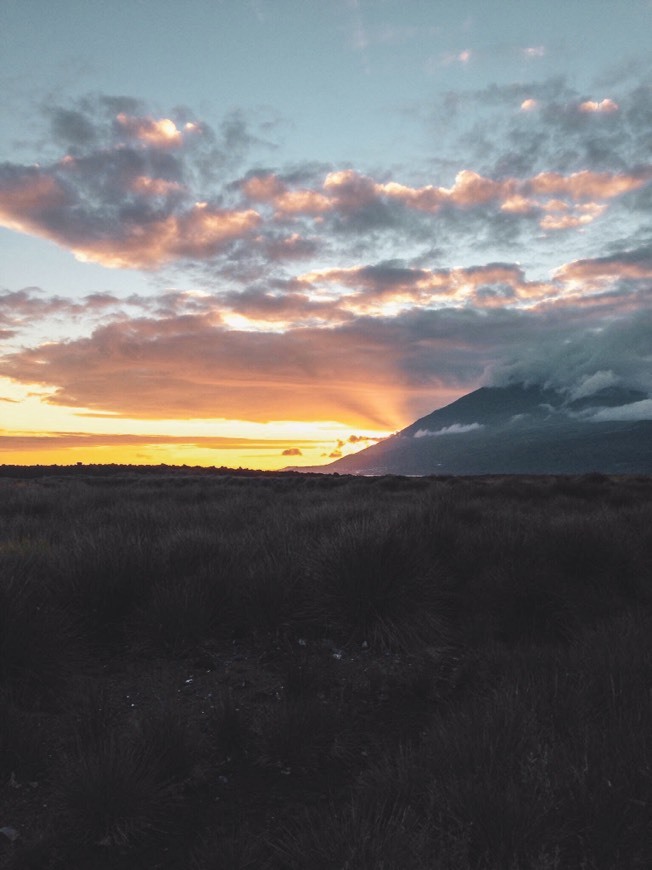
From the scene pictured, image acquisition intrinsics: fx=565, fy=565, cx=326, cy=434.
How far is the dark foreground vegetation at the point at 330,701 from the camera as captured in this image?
8.96 feet

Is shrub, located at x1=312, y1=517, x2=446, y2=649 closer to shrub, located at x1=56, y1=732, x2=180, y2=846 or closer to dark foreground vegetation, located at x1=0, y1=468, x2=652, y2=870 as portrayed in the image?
dark foreground vegetation, located at x1=0, y1=468, x2=652, y2=870

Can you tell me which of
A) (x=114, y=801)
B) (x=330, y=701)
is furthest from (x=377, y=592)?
(x=114, y=801)

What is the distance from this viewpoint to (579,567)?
7793 millimetres

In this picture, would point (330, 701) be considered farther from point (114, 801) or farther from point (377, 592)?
point (114, 801)

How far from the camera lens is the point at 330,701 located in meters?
4.65

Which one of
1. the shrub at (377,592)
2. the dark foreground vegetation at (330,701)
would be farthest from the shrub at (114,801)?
the shrub at (377,592)

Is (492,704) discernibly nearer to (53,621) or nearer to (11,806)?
(11,806)

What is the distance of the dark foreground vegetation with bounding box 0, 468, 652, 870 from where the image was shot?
273cm

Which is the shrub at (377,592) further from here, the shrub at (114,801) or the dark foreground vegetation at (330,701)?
the shrub at (114,801)

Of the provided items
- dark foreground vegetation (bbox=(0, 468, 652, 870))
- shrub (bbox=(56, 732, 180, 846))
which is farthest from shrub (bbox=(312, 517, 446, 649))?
shrub (bbox=(56, 732, 180, 846))

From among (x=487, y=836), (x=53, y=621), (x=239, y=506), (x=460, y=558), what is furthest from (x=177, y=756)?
(x=239, y=506)

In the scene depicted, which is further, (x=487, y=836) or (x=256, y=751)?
(x=256, y=751)

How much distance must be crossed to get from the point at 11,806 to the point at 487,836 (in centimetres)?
263

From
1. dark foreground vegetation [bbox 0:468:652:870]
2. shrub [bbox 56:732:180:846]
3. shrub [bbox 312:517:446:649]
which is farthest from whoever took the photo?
shrub [bbox 312:517:446:649]
